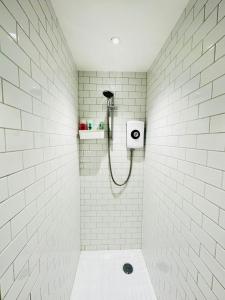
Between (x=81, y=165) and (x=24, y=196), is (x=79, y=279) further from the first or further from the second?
(x=24, y=196)

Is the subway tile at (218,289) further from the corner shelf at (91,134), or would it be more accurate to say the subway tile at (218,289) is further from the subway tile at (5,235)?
the corner shelf at (91,134)

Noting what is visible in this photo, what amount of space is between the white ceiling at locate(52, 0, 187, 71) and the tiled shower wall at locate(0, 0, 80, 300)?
17 cm

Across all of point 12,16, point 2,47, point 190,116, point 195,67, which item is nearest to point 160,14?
point 195,67

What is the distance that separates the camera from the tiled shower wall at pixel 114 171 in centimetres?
203

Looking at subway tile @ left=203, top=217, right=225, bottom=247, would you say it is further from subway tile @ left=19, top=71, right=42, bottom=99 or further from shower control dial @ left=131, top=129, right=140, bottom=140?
shower control dial @ left=131, top=129, right=140, bottom=140

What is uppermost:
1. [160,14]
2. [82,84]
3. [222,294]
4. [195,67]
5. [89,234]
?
[160,14]

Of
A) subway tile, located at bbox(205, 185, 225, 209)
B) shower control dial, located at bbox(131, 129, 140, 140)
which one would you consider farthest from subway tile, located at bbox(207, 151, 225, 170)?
shower control dial, located at bbox(131, 129, 140, 140)

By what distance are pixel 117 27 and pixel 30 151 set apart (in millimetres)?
1188

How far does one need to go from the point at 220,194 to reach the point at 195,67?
0.74 m

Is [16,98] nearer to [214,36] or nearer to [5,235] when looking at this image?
[5,235]

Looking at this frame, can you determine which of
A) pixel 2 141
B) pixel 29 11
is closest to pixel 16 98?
pixel 2 141

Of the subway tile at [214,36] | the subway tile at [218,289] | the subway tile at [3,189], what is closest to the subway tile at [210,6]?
the subway tile at [214,36]

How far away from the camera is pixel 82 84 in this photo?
6.61 feet

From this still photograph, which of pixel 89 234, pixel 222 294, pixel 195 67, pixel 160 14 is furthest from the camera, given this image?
pixel 89 234
